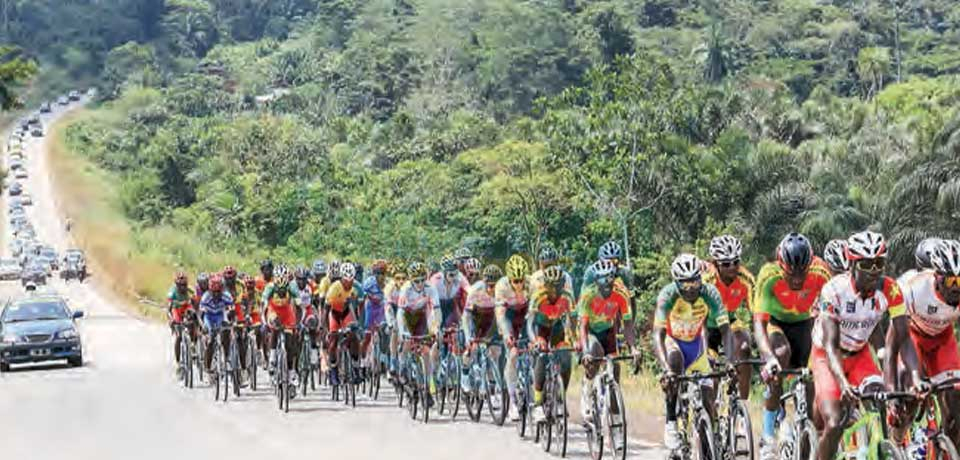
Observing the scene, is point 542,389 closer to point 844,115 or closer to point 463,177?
point 463,177

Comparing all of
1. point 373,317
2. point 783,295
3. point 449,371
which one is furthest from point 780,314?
point 373,317

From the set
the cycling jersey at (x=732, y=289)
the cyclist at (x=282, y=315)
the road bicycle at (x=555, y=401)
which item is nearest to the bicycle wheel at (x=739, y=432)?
the cycling jersey at (x=732, y=289)

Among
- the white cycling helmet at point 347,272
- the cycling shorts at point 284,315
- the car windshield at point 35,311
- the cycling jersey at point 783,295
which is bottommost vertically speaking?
the car windshield at point 35,311

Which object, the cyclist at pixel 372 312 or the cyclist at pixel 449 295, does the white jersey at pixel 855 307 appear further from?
the cyclist at pixel 372 312

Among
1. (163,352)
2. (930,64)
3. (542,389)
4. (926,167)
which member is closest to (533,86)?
(930,64)

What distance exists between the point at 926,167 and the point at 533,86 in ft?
227

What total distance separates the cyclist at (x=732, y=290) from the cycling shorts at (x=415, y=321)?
696 cm

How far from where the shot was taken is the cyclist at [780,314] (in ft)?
36.3

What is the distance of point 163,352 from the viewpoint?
36.0 m

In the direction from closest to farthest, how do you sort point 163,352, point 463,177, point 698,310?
1. point 698,310
2. point 163,352
3. point 463,177

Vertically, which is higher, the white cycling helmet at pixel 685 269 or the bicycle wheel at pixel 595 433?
the white cycling helmet at pixel 685 269

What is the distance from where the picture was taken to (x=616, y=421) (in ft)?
44.0

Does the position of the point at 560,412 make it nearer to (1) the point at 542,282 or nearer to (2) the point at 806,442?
(1) the point at 542,282

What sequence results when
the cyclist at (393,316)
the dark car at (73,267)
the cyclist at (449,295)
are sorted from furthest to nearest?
1. the dark car at (73,267)
2. the cyclist at (393,316)
3. the cyclist at (449,295)
